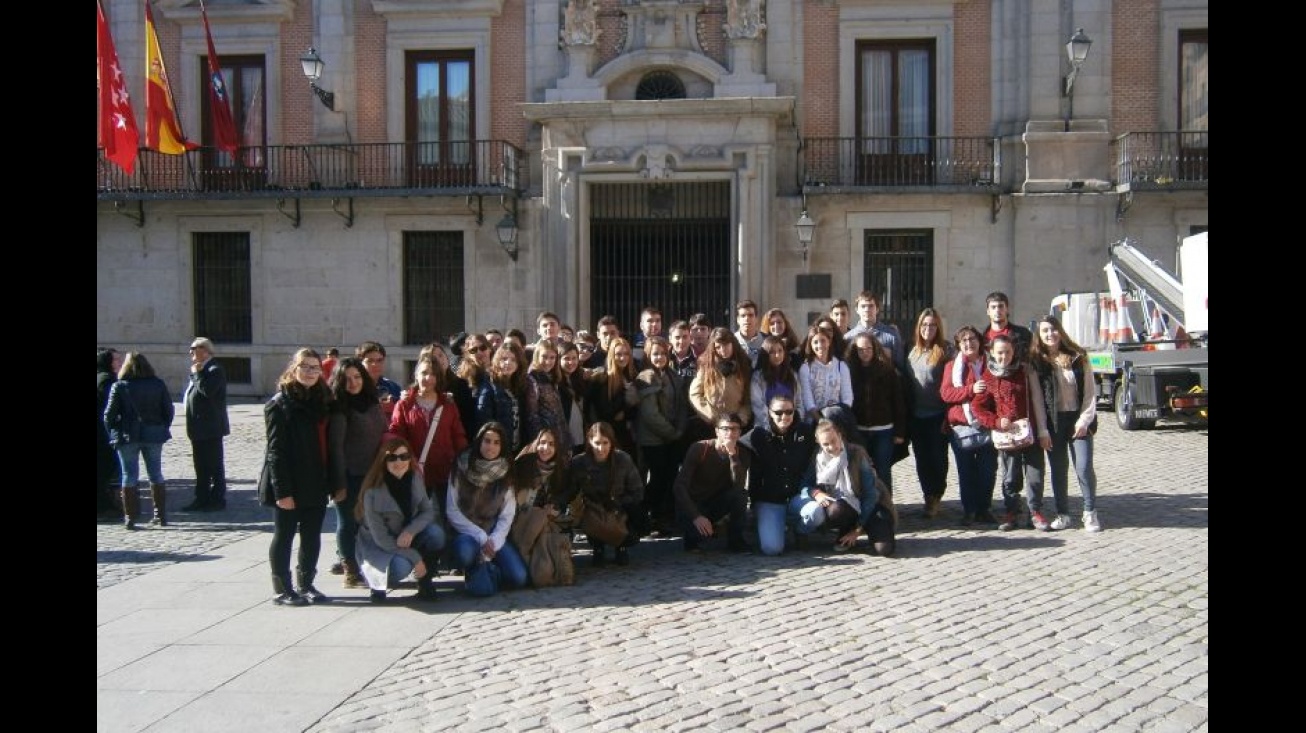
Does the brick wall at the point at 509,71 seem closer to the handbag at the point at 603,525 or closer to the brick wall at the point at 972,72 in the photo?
A: the brick wall at the point at 972,72

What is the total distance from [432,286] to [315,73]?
179 inches

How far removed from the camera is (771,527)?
8.37 metres

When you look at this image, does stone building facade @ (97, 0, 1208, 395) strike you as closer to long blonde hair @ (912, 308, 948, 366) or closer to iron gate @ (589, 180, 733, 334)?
iron gate @ (589, 180, 733, 334)

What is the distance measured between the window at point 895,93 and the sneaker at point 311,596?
16.1 meters

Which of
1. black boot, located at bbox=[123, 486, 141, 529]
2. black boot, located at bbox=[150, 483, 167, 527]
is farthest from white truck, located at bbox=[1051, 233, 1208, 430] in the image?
black boot, located at bbox=[123, 486, 141, 529]

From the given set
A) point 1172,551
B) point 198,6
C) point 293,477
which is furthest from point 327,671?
point 198,6

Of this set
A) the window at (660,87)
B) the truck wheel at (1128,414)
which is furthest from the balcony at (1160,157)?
the window at (660,87)

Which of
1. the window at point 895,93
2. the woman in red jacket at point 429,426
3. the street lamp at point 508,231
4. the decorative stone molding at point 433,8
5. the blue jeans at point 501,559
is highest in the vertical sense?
the decorative stone molding at point 433,8

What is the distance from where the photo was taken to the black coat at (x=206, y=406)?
1045cm

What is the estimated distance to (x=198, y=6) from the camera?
72.9ft

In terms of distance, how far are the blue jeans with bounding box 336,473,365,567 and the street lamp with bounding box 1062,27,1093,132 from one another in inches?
610

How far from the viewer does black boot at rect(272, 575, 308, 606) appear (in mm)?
7070

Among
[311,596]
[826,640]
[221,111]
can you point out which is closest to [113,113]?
[221,111]

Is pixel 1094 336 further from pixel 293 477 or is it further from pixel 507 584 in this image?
pixel 293 477
